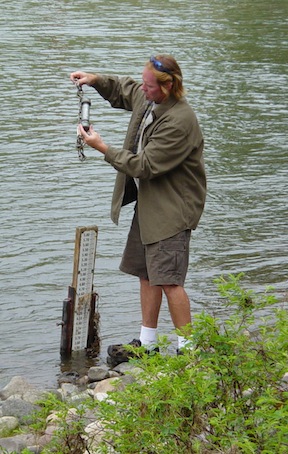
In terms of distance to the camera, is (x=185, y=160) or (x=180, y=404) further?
(x=185, y=160)

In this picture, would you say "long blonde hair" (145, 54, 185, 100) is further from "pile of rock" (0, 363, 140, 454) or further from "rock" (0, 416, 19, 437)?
"rock" (0, 416, 19, 437)

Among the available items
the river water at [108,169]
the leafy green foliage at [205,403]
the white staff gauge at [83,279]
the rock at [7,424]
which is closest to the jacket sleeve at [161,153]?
the white staff gauge at [83,279]

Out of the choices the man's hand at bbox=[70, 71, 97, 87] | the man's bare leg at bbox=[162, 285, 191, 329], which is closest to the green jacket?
the man's hand at bbox=[70, 71, 97, 87]

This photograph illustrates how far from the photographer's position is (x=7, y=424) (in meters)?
5.91

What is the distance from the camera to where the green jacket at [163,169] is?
20.1 ft

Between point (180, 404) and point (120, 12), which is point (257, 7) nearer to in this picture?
point (120, 12)

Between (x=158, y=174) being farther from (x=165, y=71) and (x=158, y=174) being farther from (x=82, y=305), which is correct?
(x=82, y=305)

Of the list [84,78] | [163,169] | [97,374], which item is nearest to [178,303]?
[97,374]

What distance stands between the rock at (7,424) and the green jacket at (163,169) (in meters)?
1.34

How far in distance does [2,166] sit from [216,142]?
291 centimetres

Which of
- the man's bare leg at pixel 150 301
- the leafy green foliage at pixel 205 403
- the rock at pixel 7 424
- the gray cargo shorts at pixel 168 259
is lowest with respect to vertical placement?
the rock at pixel 7 424

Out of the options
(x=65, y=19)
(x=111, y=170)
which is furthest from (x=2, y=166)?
(x=65, y=19)

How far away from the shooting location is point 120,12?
25859 millimetres

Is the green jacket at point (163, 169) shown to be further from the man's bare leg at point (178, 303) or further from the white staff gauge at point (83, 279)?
the white staff gauge at point (83, 279)
